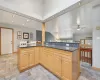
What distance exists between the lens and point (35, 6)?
138 inches

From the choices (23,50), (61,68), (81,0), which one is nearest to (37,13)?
(23,50)

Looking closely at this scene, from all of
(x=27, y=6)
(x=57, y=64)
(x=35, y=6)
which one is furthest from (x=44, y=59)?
(x=35, y=6)

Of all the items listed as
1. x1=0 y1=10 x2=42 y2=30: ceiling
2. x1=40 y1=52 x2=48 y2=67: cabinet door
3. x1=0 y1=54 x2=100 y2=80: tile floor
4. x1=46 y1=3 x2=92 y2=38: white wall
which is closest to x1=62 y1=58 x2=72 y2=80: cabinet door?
x1=0 y1=54 x2=100 y2=80: tile floor

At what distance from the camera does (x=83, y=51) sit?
409 cm

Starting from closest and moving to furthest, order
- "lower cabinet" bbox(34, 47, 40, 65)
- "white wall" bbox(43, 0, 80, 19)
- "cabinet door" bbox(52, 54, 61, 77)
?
"cabinet door" bbox(52, 54, 61, 77)
"white wall" bbox(43, 0, 80, 19)
"lower cabinet" bbox(34, 47, 40, 65)

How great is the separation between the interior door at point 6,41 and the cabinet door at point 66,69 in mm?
5227

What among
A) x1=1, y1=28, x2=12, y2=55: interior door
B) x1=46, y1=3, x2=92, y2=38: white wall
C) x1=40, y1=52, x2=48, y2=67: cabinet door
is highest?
x1=46, y1=3, x2=92, y2=38: white wall

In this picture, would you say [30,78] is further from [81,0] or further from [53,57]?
[81,0]

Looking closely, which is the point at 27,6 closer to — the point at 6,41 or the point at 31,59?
Result: the point at 31,59

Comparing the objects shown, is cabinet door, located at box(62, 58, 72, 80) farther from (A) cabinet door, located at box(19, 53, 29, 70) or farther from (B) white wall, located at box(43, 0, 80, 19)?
(B) white wall, located at box(43, 0, 80, 19)

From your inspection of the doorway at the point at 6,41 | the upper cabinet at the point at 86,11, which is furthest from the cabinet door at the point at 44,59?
the doorway at the point at 6,41

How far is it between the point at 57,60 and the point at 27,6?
2.55m

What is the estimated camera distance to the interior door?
5535 millimetres

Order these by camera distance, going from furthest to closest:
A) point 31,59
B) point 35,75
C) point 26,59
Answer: point 31,59 → point 26,59 → point 35,75
